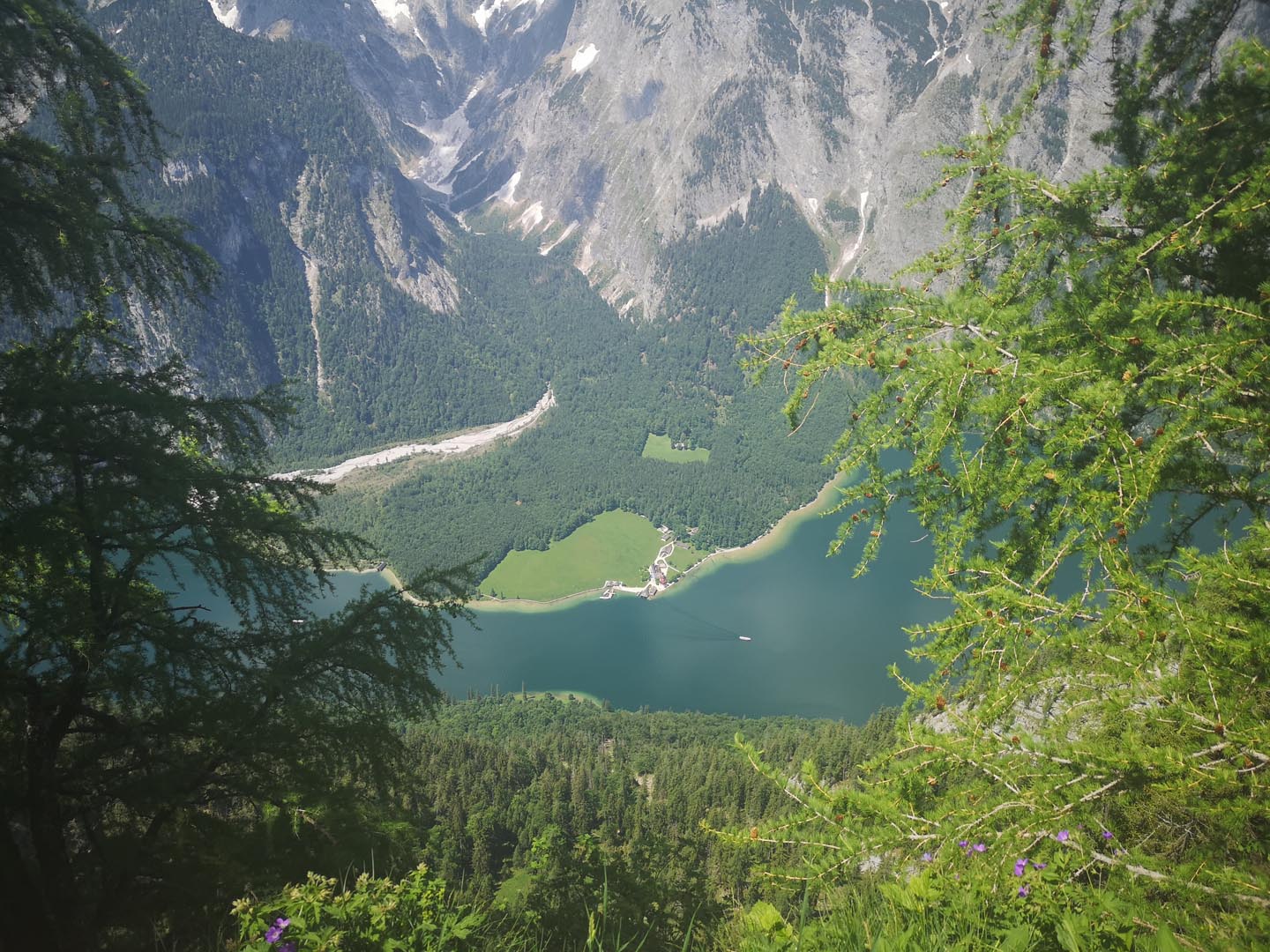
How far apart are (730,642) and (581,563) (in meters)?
21.8

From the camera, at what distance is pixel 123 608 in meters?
3.71

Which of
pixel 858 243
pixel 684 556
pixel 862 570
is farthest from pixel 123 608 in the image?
pixel 858 243

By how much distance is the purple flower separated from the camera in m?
2.28

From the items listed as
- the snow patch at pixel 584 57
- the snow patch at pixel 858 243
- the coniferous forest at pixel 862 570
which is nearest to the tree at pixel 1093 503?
the coniferous forest at pixel 862 570

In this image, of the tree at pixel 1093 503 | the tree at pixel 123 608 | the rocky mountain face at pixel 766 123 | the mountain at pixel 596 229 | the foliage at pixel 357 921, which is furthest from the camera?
the rocky mountain face at pixel 766 123

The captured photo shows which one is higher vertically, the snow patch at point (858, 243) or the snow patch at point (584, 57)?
the snow patch at point (584, 57)

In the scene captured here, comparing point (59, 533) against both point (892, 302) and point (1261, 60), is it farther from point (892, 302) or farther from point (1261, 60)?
point (1261, 60)

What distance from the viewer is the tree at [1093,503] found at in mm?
2125

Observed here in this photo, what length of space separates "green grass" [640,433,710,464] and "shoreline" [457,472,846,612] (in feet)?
66.4

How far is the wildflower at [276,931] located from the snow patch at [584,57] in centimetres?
19339

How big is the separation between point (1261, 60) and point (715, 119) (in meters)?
157

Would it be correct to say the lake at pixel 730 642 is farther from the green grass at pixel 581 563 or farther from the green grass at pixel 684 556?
the green grass at pixel 581 563

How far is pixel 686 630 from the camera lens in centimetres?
5875

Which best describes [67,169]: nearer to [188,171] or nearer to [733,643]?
[733,643]
